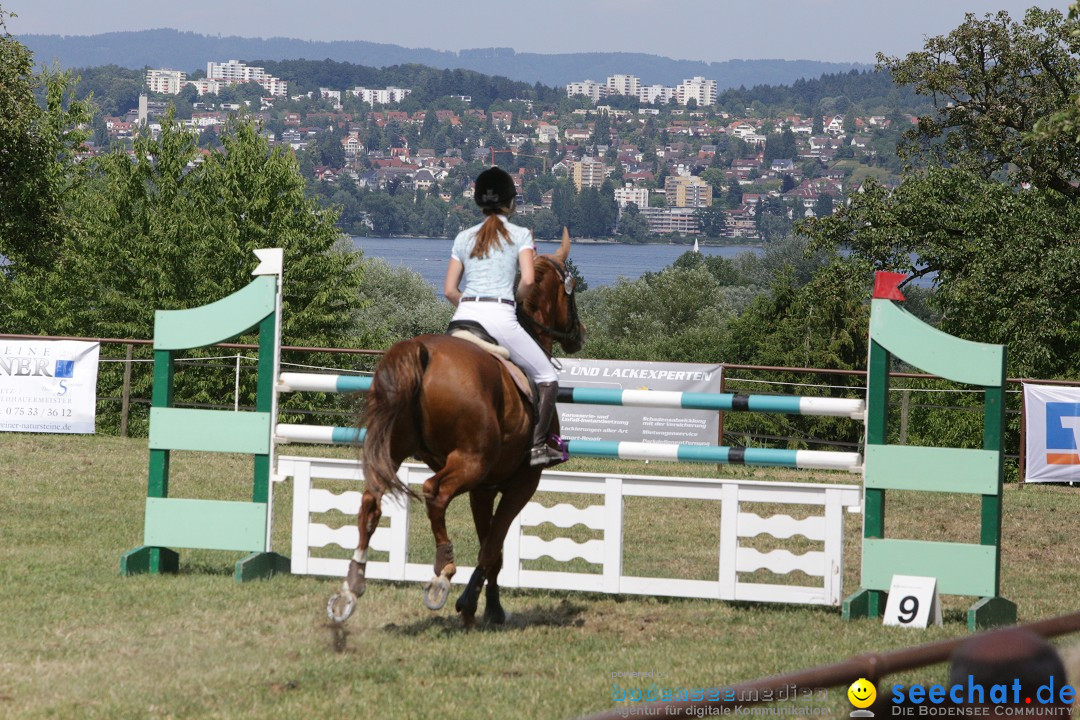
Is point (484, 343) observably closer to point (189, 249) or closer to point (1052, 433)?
point (1052, 433)

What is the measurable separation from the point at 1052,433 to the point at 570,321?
10.9 metres

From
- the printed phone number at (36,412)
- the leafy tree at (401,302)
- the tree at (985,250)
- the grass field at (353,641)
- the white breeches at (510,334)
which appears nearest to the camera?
the grass field at (353,641)

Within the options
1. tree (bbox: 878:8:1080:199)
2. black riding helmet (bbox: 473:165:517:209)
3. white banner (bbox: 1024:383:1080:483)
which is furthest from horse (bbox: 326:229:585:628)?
tree (bbox: 878:8:1080:199)

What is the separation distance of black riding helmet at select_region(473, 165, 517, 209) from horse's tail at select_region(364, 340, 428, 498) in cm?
113

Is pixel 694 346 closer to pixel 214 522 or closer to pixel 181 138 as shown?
pixel 181 138

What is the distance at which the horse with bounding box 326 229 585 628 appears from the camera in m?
5.68

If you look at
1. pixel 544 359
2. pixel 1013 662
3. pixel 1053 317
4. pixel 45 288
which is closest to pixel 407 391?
pixel 544 359

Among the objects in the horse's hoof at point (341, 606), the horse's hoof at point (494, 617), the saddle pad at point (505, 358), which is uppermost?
the saddle pad at point (505, 358)

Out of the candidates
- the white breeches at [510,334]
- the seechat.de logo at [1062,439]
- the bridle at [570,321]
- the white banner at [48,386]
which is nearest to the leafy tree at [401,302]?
the white banner at [48,386]

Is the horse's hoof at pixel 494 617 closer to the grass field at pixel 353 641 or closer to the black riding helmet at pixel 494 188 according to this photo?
the grass field at pixel 353 641

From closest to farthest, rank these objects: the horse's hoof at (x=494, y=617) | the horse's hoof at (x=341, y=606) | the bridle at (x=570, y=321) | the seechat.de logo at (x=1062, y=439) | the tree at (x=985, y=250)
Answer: the horse's hoof at (x=341, y=606), the horse's hoof at (x=494, y=617), the bridle at (x=570, y=321), the seechat.de logo at (x=1062, y=439), the tree at (x=985, y=250)

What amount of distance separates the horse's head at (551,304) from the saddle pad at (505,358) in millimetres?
456

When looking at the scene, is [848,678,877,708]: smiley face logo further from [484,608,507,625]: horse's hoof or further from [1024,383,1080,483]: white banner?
[1024,383,1080,483]: white banner

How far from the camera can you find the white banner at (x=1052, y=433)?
610 inches
